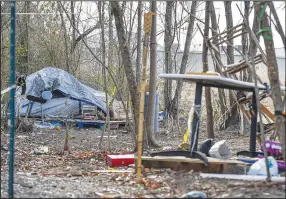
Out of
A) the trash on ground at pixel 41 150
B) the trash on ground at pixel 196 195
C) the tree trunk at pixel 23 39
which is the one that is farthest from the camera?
the tree trunk at pixel 23 39

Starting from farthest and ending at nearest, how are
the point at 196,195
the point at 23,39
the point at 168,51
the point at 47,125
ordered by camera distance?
the point at 23,39, the point at 168,51, the point at 47,125, the point at 196,195

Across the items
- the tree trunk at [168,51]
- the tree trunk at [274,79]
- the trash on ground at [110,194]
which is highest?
the tree trunk at [168,51]

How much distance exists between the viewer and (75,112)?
18875 millimetres

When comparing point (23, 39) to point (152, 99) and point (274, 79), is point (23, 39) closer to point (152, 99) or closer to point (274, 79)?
point (152, 99)

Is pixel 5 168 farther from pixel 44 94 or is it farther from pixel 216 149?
pixel 44 94

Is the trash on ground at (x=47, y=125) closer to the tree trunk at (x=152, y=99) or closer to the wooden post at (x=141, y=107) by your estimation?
the tree trunk at (x=152, y=99)

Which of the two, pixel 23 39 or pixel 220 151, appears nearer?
pixel 220 151

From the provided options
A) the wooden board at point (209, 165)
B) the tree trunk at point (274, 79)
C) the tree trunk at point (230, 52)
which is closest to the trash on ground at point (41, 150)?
the wooden board at point (209, 165)

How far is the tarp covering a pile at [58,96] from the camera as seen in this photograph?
61.2 ft

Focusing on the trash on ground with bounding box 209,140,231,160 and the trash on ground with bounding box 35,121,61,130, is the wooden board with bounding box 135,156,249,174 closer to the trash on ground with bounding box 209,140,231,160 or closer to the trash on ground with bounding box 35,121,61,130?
the trash on ground with bounding box 209,140,231,160

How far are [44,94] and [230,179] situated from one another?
12.1m

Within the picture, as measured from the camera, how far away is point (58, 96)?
63.7ft

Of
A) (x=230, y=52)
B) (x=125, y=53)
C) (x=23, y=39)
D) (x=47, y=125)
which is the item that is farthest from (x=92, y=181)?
(x=23, y=39)

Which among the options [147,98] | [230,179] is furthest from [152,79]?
[230,179]
